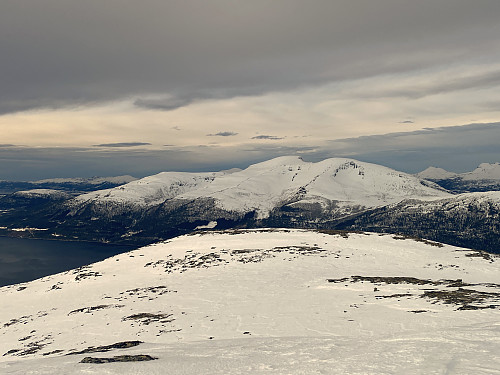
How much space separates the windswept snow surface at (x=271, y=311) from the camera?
675 inches

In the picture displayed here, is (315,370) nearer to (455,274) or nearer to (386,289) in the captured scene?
(386,289)

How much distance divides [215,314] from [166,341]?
8640 millimetres

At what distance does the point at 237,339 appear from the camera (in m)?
26.4

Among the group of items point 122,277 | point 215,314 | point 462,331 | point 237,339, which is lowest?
point 122,277

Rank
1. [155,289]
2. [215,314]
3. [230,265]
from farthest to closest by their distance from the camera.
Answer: [230,265], [155,289], [215,314]

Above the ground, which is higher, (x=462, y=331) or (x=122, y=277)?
(x=462, y=331)

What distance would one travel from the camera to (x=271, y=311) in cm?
3534

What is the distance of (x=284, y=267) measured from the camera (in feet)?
199

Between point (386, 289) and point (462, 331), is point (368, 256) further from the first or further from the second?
point (462, 331)

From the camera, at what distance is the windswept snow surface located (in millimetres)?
17141

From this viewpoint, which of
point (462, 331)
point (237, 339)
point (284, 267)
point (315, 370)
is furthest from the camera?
point (284, 267)

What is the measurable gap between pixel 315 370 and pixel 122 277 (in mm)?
58873

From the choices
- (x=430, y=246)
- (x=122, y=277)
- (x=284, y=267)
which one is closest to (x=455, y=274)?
(x=430, y=246)

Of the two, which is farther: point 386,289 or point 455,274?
point 455,274
